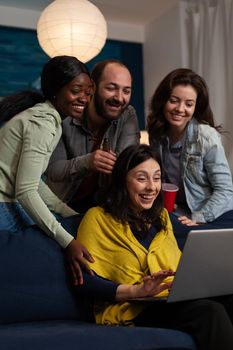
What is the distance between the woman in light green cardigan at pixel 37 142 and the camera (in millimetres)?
1544

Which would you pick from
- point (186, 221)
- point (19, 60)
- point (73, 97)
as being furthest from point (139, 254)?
point (19, 60)

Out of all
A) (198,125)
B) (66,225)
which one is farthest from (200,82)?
(66,225)

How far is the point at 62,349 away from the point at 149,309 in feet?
1.12

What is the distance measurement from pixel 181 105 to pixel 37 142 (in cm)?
85

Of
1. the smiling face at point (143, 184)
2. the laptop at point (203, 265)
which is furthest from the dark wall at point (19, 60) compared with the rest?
the laptop at point (203, 265)

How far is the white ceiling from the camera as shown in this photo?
12.6ft

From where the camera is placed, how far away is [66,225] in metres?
1.83

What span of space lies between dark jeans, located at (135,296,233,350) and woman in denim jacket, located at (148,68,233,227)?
617mm

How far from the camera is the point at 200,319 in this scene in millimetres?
1459

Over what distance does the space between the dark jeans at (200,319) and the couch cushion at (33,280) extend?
29cm

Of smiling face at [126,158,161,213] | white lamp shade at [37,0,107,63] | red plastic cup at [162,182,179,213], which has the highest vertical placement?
white lamp shade at [37,0,107,63]

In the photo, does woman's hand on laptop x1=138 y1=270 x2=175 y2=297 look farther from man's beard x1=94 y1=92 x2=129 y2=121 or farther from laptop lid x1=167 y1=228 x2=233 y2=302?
man's beard x1=94 y1=92 x2=129 y2=121

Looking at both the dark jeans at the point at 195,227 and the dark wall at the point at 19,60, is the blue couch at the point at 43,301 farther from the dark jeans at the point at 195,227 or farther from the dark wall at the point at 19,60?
the dark wall at the point at 19,60

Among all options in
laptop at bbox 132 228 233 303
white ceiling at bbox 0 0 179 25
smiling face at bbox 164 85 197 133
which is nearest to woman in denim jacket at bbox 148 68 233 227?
smiling face at bbox 164 85 197 133
